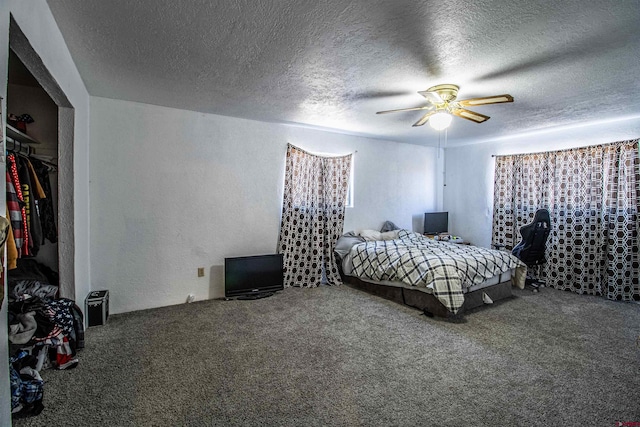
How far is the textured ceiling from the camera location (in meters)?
1.74

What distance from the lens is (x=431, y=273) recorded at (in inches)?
134

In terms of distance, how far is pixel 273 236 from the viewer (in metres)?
4.42

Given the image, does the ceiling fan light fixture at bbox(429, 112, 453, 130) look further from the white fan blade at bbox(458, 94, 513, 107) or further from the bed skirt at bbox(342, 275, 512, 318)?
the bed skirt at bbox(342, 275, 512, 318)

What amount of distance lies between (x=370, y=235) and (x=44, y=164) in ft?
13.3

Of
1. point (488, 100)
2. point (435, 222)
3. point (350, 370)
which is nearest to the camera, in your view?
point (350, 370)

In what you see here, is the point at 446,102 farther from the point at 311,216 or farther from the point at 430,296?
the point at 311,216

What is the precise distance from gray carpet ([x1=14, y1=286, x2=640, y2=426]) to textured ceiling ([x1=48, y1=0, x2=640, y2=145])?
7.54ft

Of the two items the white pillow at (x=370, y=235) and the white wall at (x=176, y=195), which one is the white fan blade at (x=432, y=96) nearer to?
the white wall at (x=176, y=195)

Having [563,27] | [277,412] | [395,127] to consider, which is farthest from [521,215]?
[277,412]

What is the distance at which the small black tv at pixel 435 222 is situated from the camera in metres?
5.94

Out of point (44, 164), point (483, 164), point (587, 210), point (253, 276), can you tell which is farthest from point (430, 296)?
point (44, 164)

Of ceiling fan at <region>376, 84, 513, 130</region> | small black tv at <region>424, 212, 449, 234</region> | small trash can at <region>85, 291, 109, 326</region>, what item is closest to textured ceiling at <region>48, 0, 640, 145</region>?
ceiling fan at <region>376, 84, 513, 130</region>

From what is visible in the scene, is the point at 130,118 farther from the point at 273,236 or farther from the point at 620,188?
the point at 620,188

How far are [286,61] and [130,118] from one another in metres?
2.13
